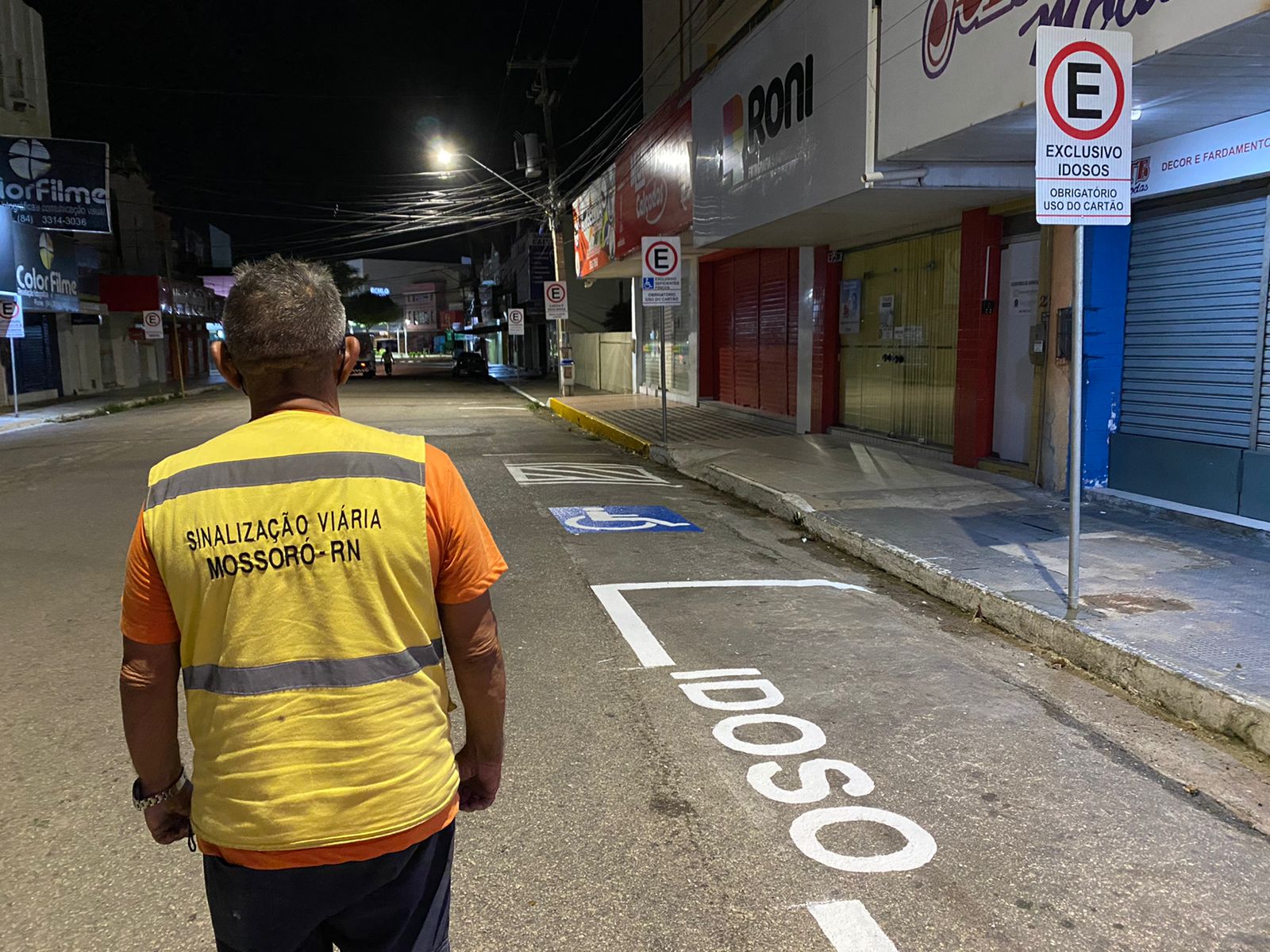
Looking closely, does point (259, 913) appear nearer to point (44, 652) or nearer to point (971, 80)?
point (44, 652)

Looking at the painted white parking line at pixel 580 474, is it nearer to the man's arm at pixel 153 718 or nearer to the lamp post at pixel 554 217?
the man's arm at pixel 153 718

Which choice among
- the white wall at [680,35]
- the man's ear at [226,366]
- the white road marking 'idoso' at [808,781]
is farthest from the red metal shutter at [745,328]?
the man's ear at [226,366]

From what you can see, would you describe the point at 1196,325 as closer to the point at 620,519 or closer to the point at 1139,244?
the point at 1139,244

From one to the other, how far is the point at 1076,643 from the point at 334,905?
4.83 meters

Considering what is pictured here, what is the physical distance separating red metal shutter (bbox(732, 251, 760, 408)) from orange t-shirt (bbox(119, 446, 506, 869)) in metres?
17.3

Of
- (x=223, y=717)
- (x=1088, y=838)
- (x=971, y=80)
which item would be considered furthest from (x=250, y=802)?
(x=971, y=80)

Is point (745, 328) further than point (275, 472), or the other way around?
point (745, 328)

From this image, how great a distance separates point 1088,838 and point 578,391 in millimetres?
27940

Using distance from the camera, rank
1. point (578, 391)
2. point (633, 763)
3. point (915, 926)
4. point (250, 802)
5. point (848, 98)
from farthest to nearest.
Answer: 1. point (578, 391)
2. point (848, 98)
3. point (633, 763)
4. point (915, 926)
5. point (250, 802)

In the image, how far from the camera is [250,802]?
5.47 feet

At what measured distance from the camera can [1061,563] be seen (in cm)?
696

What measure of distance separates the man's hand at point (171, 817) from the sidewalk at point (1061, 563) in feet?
14.6

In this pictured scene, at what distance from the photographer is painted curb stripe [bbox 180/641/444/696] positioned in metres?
A: 1.65

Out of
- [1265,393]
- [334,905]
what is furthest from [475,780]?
[1265,393]
